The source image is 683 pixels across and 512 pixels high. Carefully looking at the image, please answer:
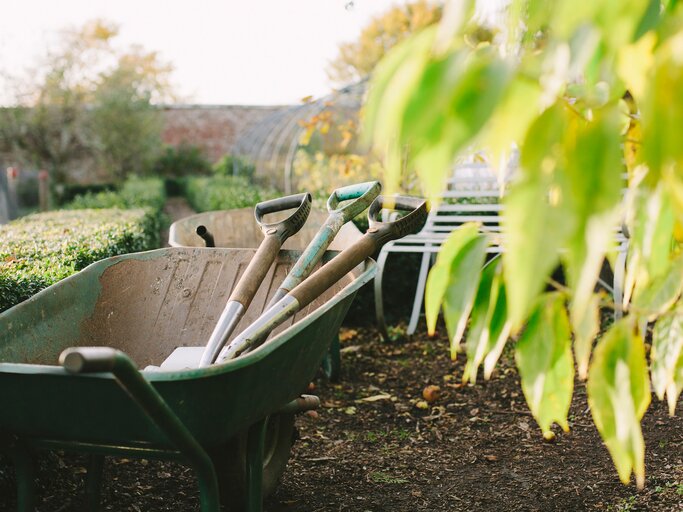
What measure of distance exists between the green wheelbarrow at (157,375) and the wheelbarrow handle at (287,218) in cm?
13

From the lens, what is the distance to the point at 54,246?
3311mm

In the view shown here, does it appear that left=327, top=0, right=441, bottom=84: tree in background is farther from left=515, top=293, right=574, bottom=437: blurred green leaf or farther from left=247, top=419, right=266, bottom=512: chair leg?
left=515, top=293, right=574, bottom=437: blurred green leaf

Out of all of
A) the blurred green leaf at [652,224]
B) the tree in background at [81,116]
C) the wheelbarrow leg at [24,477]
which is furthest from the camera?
the tree in background at [81,116]

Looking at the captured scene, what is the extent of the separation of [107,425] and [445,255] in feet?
3.32

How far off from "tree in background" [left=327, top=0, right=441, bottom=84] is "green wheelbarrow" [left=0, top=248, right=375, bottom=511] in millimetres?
28012

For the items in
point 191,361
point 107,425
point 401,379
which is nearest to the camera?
point 107,425

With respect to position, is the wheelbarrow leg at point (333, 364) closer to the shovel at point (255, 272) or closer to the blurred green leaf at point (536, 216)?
the shovel at point (255, 272)

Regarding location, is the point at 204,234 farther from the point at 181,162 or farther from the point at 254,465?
the point at 181,162

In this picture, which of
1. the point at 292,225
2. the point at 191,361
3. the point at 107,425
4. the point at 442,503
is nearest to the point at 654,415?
the point at 442,503

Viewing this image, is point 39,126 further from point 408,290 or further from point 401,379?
point 401,379

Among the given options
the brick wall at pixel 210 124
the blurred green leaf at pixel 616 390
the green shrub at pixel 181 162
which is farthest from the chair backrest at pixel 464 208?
the brick wall at pixel 210 124

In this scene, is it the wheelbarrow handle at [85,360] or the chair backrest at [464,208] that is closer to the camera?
the wheelbarrow handle at [85,360]

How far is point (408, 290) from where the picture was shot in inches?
208

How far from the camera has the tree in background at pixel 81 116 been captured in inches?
716
